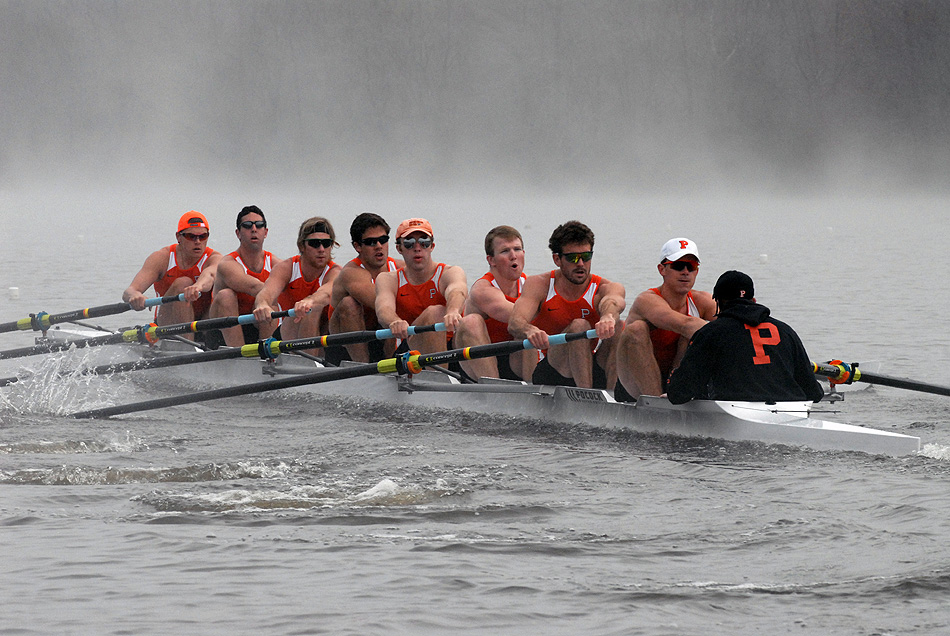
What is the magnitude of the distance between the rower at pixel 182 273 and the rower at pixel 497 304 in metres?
3.69

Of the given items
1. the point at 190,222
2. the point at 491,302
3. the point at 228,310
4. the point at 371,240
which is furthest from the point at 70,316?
the point at 491,302

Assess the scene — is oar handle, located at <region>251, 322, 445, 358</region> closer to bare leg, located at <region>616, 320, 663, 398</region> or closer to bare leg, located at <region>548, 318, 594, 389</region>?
bare leg, located at <region>548, 318, 594, 389</region>

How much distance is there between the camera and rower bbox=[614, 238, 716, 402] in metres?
7.71

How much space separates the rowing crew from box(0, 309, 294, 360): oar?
10.5 inches

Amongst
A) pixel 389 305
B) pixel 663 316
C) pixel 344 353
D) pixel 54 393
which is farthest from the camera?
pixel 344 353

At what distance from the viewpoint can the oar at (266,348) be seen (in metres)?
9.40

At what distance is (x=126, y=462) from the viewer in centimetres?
763

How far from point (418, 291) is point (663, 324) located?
261 cm

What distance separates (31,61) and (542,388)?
129 metres

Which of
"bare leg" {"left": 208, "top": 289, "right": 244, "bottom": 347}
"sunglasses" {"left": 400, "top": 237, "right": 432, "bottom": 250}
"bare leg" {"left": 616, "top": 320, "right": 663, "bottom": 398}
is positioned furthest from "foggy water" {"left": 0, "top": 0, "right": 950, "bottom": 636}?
"sunglasses" {"left": 400, "top": 237, "right": 432, "bottom": 250}

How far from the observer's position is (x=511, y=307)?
8.98 metres

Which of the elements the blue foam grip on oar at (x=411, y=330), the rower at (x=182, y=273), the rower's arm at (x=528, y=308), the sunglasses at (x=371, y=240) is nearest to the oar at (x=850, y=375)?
the rower's arm at (x=528, y=308)

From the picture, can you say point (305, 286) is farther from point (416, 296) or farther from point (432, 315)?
point (432, 315)

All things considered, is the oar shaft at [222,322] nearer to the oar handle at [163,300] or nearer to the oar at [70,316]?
the oar handle at [163,300]
